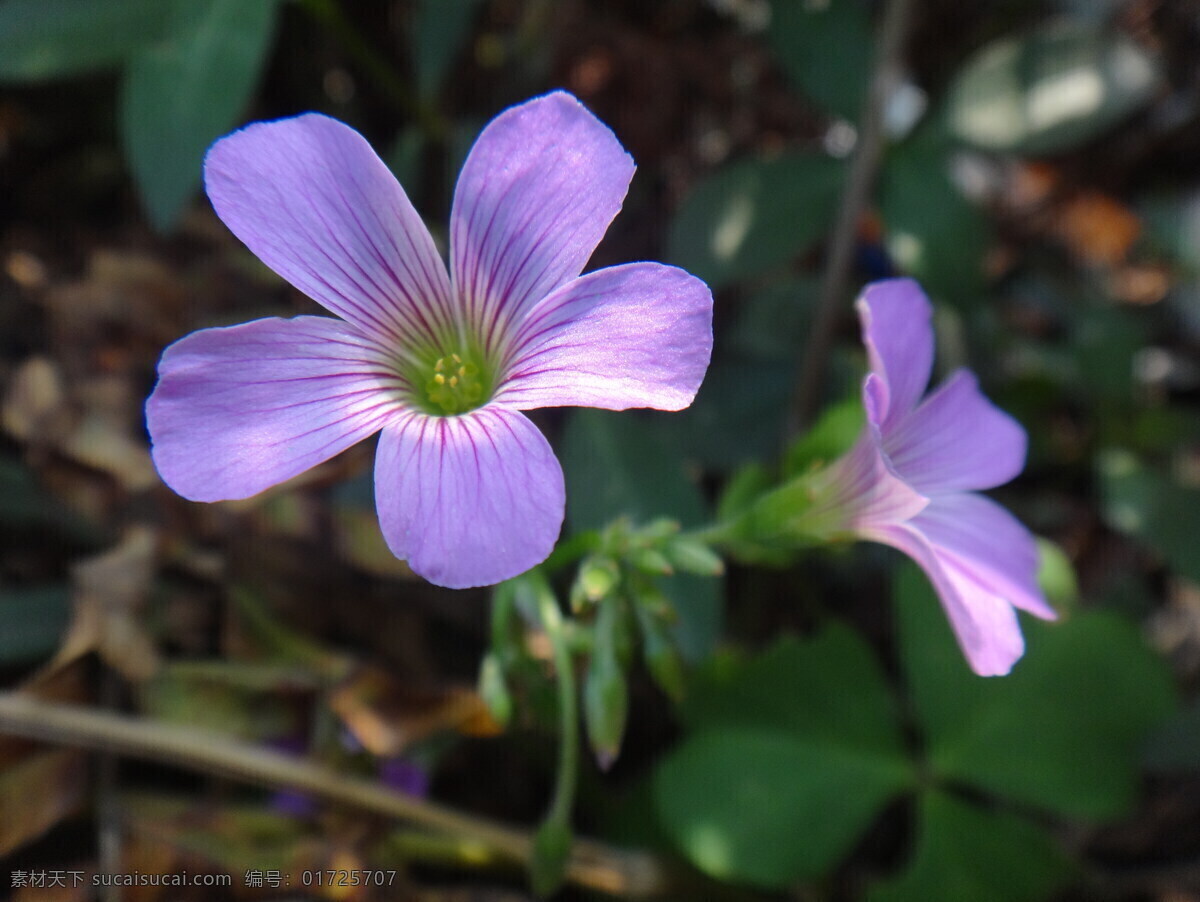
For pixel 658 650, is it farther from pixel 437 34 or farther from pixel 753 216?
pixel 437 34

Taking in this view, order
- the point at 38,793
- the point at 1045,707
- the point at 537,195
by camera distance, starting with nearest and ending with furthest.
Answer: the point at 537,195 < the point at 38,793 < the point at 1045,707

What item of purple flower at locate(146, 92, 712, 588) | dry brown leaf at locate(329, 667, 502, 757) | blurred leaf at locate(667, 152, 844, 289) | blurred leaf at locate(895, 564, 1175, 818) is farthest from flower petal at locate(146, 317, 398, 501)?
blurred leaf at locate(895, 564, 1175, 818)

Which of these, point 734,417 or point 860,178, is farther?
point 734,417

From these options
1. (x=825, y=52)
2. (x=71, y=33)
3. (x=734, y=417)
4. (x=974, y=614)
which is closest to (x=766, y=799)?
(x=974, y=614)

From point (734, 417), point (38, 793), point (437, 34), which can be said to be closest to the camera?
point (38, 793)

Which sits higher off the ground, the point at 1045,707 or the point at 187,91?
the point at 187,91

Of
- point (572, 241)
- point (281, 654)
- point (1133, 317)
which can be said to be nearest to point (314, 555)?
point (281, 654)

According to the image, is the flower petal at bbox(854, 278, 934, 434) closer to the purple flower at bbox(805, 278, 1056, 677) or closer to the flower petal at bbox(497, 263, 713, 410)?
the purple flower at bbox(805, 278, 1056, 677)
